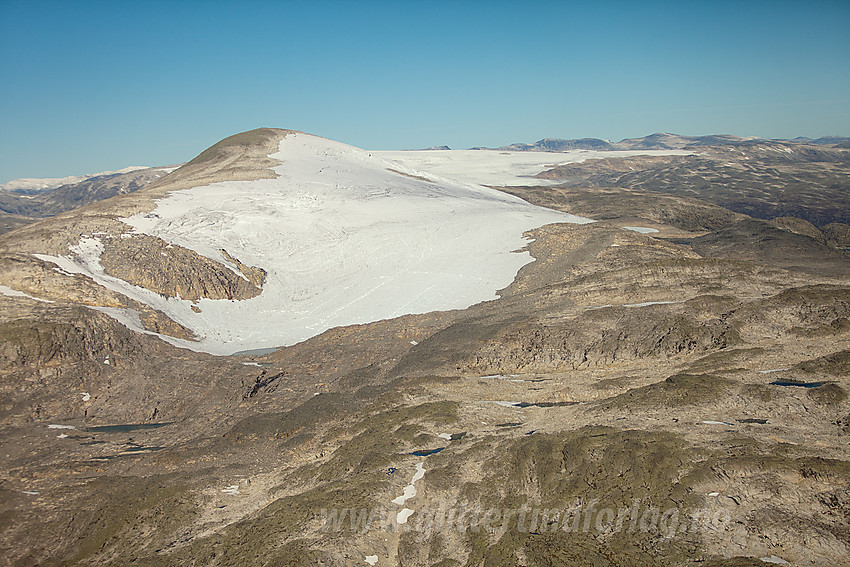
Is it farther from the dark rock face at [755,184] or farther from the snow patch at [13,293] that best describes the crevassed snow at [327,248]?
the dark rock face at [755,184]

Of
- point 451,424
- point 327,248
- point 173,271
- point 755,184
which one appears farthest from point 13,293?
point 755,184

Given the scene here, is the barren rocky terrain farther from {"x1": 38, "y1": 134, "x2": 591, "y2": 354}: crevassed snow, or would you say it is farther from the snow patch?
{"x1": 38, "y1": 134, "x2": 591, "y2": 354}: crevassed snow

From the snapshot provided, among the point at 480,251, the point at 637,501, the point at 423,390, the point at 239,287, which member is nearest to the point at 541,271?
the point at 480,251

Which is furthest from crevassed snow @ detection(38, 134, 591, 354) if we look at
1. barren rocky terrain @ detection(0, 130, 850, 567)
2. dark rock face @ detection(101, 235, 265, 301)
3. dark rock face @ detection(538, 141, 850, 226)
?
dark rock face @ detection(538, 141, 850, 226)

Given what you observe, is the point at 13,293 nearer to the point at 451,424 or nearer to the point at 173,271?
the point at 173,271

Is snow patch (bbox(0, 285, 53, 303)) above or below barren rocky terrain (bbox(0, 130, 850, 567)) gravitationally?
above

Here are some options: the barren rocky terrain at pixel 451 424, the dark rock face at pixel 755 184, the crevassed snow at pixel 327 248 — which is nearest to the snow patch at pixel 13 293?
the barren rocky terrain at pixel 451 424

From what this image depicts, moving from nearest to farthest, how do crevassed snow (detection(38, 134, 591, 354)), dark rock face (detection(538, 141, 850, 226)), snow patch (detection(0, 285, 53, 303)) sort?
snow patch (detection(0, 285, 53, 303)), crevassed snow (detection(38, 134, 591, 354)), dark rock face (detection(538, 141, 850, 226))
